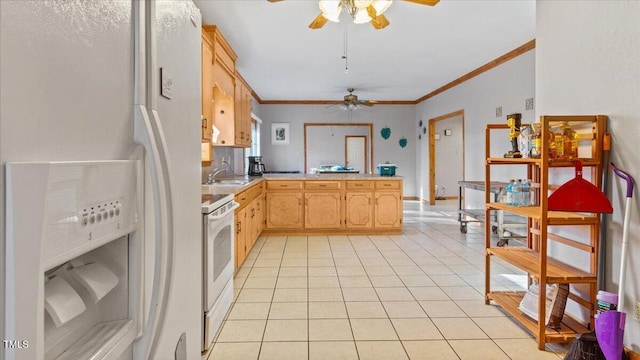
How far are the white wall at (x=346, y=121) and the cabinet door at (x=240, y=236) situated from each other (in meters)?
5.32

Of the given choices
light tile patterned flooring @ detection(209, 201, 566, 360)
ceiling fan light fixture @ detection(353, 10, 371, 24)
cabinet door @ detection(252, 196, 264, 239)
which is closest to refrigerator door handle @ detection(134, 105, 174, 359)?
light tile patterned flooring @ detection(209, 201, 566, 360)

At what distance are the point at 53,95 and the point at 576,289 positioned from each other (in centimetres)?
280

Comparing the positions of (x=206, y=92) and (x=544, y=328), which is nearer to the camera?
(x=544, y=328)

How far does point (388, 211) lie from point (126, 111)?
4561 millimetres

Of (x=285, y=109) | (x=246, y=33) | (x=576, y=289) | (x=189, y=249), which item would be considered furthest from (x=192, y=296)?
(x=285, y=109)

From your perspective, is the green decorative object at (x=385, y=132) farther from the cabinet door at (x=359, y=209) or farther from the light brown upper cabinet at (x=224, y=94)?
the light brown upper cabinet at (x=224, y=94)

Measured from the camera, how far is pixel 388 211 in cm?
508

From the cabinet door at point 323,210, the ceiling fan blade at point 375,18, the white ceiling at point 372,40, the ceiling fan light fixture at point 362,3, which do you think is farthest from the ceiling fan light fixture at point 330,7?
the cabinet door at point 323,210

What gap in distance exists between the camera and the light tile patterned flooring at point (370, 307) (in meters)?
2.02

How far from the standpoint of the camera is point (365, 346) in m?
2.05

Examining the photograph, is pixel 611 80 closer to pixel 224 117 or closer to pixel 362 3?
pixel 362 3

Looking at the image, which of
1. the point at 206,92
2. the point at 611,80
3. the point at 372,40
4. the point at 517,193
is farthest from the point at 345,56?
the point at 611,80

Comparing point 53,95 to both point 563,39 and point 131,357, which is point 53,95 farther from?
point 563,39

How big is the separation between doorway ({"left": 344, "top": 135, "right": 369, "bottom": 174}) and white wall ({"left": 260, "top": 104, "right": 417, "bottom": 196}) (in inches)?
11.9
